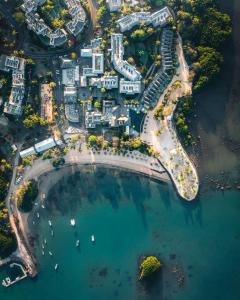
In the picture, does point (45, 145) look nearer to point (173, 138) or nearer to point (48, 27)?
point (48, 27)

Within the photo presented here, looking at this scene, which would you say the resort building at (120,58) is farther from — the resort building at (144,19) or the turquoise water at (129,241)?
the turquoise water at (129,241)

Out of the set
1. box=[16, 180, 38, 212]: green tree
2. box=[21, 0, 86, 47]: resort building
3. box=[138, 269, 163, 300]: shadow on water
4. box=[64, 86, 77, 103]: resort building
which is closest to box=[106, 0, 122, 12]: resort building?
box=[21, 0, 86, 47]: resort building

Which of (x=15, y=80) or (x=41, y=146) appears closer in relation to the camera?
(x=15, y=80)

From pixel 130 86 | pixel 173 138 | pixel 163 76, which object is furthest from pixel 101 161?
pixel 163 76

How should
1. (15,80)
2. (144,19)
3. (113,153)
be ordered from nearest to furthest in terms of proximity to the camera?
(15,80)
(144,19)
(113,153)

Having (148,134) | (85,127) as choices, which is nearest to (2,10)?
(85,127)

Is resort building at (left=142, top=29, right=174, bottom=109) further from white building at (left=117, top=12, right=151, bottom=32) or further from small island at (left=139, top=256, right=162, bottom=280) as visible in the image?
small island at (left=139, top=256, right=162, bottom=280)
